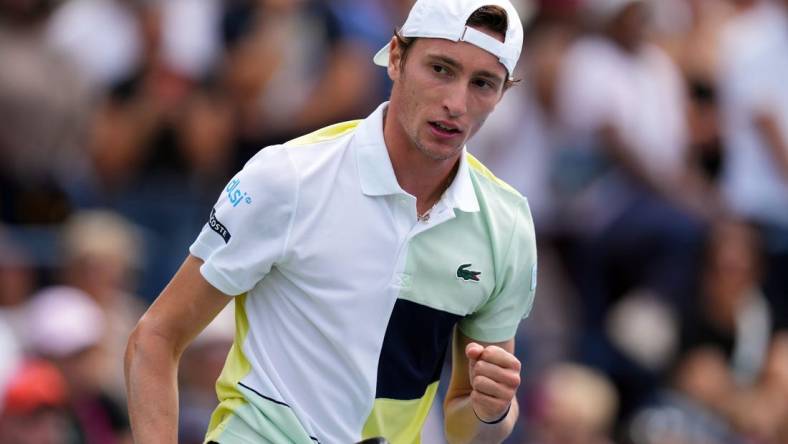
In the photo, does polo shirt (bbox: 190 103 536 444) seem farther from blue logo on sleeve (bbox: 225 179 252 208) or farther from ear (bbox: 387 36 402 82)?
ear (bbox: 387 36 402 82)

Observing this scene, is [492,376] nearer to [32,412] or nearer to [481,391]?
[481,391]

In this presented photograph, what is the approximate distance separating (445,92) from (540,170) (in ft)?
18.9

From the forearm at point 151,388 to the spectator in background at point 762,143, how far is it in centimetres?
670

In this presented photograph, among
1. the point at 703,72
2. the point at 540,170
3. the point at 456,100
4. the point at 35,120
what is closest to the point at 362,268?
the point at 456,100

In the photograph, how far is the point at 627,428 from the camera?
10102mm

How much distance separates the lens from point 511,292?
208 inches

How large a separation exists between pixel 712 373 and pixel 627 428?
66 centimetres

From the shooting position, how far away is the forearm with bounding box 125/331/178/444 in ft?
15.9

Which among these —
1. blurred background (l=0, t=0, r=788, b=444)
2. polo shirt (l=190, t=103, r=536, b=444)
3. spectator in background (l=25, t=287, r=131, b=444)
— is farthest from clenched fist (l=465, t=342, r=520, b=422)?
blurred background (l=0, t=0, r=788, b=444)

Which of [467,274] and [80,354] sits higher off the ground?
[467,274]

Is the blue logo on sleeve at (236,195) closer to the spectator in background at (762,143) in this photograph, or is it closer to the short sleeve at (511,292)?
the short sleeve at (511,292)

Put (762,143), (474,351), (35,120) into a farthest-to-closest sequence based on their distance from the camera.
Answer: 1. (762,143)
2. (35,120)
3. (474,351)

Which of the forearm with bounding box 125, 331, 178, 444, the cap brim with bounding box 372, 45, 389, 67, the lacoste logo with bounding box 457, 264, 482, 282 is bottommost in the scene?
the forearm with bounding box 125, 331, 178, 444

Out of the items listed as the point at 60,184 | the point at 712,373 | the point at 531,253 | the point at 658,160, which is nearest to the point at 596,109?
the point at 658,160
